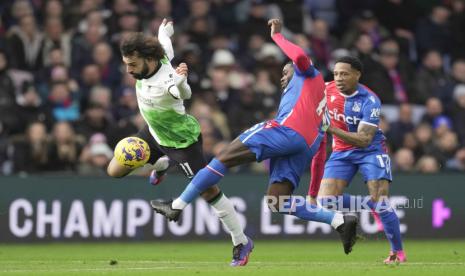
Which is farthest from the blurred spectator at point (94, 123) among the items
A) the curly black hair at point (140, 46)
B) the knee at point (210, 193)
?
the knee at point (210, 193)

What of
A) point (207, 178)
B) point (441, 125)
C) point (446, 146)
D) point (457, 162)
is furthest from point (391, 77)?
point (207, 178)

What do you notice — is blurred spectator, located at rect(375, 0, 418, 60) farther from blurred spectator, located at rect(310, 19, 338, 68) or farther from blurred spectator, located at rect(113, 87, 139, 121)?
blurred spectator, located at rect(113, 87, 139, 121)

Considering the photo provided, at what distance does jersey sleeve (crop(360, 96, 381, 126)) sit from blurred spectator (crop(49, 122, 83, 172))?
627cm

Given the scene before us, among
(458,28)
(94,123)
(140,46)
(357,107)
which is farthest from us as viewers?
(458,28)

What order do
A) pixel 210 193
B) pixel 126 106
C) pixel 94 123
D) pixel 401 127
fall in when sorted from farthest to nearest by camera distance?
pixel 401 127, pixel 126 106, pixel 94 123, pixel 210 193

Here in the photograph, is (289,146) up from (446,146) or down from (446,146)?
down

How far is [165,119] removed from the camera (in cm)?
1409

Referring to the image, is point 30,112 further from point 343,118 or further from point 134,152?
point 343,118

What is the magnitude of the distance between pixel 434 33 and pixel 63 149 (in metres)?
7.98

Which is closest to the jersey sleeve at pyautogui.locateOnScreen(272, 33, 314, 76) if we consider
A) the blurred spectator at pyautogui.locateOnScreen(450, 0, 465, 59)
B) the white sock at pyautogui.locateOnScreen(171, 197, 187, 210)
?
the white sock at pyautogui.locateOnScreen(171, 197, 187, 210)

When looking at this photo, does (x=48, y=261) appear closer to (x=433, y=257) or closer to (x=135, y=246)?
(x=135, y=246)

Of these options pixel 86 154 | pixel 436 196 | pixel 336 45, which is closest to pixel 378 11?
pixel 336 45

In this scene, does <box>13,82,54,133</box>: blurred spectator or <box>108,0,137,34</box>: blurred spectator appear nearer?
<box>13,82,54,133</box>: blurred spectator

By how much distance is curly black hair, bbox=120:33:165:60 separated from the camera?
13.7 meters
